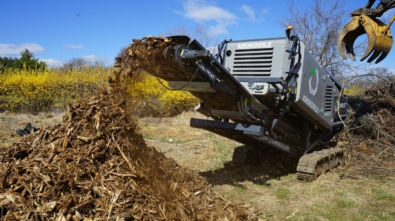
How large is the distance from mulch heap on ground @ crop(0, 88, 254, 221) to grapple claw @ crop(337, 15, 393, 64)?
5.58m

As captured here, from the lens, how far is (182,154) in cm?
884

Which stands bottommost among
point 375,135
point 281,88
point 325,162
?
point 325,162

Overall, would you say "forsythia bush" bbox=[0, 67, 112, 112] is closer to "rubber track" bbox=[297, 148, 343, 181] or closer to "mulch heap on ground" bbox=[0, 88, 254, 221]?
"rubber track" bbox=[297, 148, 343, 181]

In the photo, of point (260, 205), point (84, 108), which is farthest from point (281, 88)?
point (84, 108)

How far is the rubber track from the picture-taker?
6809 mm

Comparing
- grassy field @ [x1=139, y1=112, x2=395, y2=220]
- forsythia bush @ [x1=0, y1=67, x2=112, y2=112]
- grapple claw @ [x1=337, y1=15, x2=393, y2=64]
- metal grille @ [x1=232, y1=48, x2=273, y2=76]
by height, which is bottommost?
grassy field @ [x1=139, y1=112, x2=395, y2=220]

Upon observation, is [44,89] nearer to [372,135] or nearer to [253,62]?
[253,62]

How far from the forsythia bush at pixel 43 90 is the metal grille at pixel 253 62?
34.7ft

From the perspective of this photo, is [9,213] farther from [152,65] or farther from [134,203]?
[152,65]

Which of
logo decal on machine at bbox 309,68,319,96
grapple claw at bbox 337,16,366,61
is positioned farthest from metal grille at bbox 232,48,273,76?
grapple claw at bbox 337,16,366,61

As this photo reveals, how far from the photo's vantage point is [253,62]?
21.6 feet

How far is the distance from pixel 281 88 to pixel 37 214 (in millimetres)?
4214

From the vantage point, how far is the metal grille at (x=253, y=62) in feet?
21.2

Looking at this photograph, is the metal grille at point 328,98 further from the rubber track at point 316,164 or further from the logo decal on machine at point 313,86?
the rubber track at point 316,164
